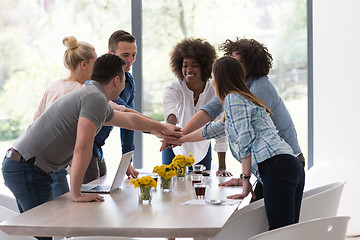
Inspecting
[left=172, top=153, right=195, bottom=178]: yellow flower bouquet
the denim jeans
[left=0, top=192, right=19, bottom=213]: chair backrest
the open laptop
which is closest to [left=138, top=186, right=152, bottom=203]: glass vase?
the open laptop

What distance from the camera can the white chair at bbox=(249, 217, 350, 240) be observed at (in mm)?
2146

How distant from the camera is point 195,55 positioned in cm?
383

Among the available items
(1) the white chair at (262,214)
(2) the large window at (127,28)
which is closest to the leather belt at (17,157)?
(1) the white chair at (262,214)

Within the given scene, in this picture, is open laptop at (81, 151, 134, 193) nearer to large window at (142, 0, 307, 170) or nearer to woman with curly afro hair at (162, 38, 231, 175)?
woman with curly afro hair at (162, 38, 231, 175)

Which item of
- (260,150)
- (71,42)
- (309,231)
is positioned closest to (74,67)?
(71,42)

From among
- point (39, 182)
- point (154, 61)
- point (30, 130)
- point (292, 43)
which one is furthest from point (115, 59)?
point (292, 43)

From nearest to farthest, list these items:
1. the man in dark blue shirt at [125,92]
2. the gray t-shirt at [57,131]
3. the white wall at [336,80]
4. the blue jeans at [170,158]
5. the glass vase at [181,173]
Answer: the gray t-shirt at [57,131], the glass vase at [181,173], the man in dark blue shirt at [125,92], the blue jeans at [170,158], the white wall at [336,80]

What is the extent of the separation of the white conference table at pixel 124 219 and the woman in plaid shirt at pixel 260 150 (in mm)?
240

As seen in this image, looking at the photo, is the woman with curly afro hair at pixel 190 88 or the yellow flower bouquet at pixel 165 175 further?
the woman with curly afro hair at pixel 190 88

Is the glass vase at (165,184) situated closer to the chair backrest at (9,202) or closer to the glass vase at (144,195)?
the glass vase at (144,195)

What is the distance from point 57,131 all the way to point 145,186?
51cm

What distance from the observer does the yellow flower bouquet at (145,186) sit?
241cm

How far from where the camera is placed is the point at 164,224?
2037 mm

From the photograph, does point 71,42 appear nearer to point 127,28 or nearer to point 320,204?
point 320,204
